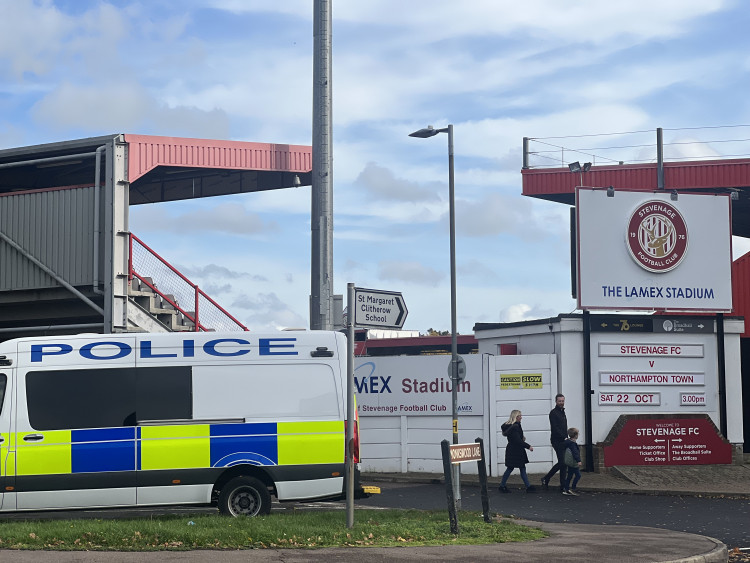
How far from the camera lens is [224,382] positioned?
13883 mm

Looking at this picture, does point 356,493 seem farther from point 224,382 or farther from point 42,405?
point 42,405

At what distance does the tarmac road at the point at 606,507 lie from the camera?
14758mm

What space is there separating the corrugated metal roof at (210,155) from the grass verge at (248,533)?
11.6 m

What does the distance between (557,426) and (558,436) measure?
0.19m

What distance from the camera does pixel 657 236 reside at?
2352cm

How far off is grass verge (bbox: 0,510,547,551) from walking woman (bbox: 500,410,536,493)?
6386mm

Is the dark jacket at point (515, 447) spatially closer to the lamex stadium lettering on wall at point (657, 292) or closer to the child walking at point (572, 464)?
the child walking at point (572, 464)

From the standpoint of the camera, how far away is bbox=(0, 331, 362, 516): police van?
1341cm

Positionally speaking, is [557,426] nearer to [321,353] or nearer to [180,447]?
[321,353]

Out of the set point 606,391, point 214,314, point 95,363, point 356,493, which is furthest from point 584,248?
point 95,363

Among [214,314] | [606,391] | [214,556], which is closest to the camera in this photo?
[214,556]

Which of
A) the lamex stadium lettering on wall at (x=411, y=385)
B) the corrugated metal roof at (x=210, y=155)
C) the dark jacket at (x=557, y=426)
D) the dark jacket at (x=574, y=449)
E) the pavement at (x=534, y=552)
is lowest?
the pavement at (x=534, y=552)

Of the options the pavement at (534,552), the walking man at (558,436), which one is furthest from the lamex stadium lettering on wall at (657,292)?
the pavement at (534,552)

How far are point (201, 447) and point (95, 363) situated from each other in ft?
5.87
